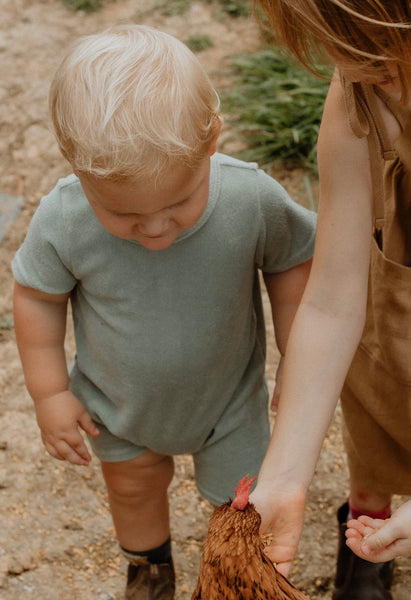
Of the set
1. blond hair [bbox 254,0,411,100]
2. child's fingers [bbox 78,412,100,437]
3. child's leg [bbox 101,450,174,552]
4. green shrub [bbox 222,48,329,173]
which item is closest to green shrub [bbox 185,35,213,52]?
green shrub [bbox 222,48,329,173]

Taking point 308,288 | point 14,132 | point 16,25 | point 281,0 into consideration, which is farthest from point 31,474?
point 16,25

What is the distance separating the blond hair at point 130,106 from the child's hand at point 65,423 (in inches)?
25.9

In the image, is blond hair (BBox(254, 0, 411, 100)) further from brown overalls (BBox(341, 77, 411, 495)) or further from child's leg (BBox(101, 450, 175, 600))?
child's leg (BBox(101, 450, 175, 600))

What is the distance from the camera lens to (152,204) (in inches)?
65.8

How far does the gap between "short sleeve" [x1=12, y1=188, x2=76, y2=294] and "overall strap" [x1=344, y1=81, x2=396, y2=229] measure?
26.6 inches

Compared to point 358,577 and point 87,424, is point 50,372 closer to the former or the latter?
point 87,424

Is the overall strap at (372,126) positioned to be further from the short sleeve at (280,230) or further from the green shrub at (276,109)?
the green shrub at (276,109)

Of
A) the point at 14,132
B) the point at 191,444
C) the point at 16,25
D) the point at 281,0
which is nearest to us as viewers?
the point at 281,0

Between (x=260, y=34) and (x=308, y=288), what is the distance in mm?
3417

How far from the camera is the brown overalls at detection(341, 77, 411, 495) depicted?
1721 mm

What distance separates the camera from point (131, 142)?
161 cm

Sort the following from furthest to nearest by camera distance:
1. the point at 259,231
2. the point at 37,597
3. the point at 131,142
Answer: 1. the point at 37,597
2. the point at 259,231
3. the point at 131,142

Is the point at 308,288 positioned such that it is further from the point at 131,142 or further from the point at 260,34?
the point at 260,34

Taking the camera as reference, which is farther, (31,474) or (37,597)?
(31,474)
